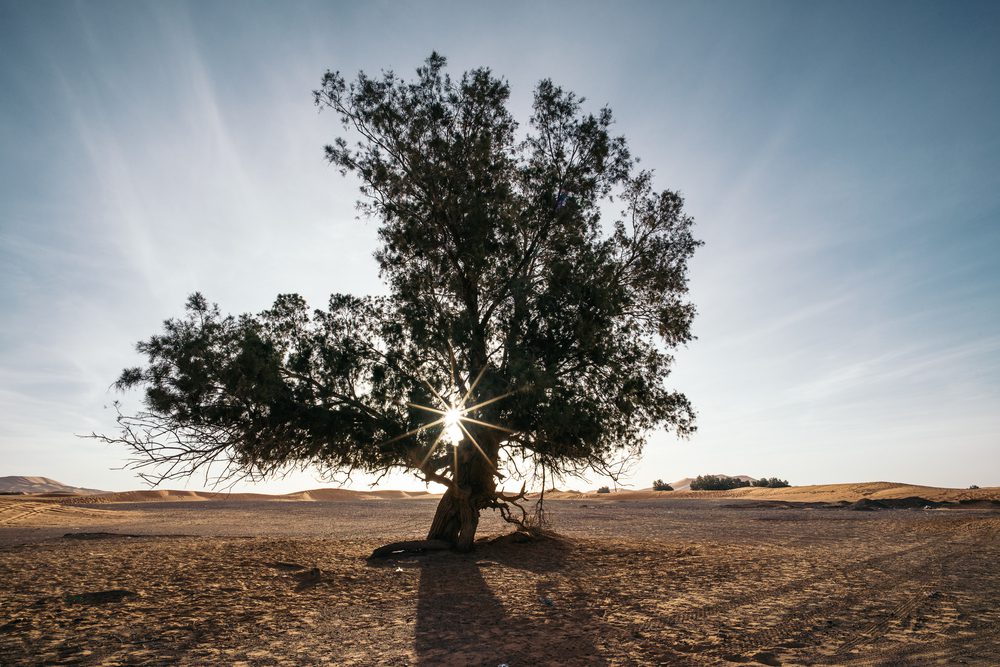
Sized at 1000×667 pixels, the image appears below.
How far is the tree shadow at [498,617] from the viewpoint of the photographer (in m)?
5.94

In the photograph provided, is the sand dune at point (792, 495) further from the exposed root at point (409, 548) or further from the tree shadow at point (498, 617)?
the tree shadow at point (498, 617)

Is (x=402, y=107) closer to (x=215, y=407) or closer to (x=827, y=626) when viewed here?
(x=215, y=407)

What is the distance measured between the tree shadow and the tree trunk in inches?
49.3

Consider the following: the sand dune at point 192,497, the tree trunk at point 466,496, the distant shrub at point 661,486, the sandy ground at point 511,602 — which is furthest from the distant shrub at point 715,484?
the tree trunk at point 466,496

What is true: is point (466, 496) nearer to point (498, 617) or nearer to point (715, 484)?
point (498, 617)

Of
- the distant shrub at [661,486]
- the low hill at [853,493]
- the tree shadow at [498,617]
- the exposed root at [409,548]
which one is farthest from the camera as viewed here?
the distant shrub at [661,486]

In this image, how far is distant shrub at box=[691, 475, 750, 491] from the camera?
56438 mm

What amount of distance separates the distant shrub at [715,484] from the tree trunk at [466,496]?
47.5m

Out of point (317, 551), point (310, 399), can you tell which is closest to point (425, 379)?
point (310, 399)

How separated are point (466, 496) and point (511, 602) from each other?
5.35 m

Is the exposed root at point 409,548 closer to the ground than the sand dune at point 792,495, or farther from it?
closer to the ground

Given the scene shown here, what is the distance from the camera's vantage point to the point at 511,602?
8500 millimetres

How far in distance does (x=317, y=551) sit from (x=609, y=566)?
6954 mm

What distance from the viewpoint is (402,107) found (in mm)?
14203
